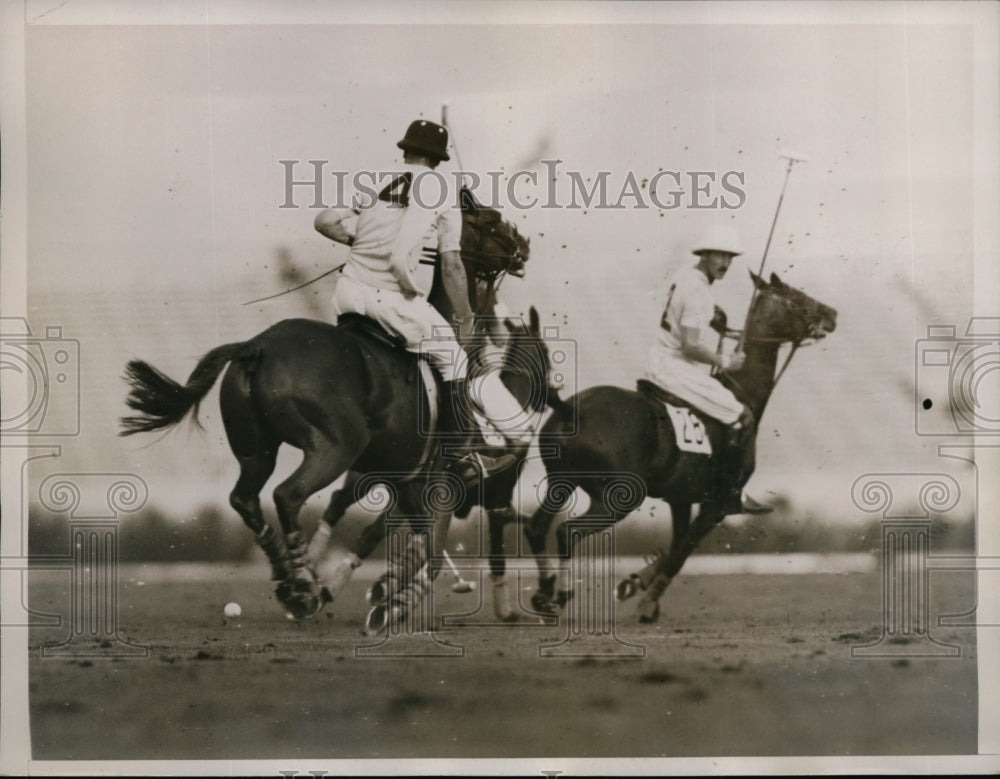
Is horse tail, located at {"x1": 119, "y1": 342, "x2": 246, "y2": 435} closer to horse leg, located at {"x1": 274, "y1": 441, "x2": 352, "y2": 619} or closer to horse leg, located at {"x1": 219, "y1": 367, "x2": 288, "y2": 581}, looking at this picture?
horse leg, located at {"x1": 219, "y1": 367, "x2": 288, "y2": 581}

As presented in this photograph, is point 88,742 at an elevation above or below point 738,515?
below

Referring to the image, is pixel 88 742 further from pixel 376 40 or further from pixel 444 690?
pixel 376 40

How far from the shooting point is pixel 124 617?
401cm

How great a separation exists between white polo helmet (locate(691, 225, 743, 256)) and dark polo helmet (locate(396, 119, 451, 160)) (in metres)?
1.08

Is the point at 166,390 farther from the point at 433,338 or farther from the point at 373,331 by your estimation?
the point at 433,338

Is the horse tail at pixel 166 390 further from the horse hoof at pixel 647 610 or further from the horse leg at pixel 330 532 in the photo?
the horse hoof at pixel 647 610

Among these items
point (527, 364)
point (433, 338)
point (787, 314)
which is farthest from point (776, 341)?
point (433, 338)

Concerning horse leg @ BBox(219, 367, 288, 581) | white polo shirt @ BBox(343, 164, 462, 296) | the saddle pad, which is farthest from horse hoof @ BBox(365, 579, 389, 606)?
the saddle pad

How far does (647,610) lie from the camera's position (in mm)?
4004

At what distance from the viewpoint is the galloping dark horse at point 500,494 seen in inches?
156

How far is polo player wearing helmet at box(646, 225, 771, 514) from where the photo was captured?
398 centimetres

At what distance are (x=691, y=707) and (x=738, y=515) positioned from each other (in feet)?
2.65

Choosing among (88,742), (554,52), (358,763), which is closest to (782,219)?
(554,52)

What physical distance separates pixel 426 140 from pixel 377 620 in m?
1.93
